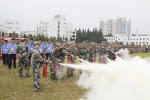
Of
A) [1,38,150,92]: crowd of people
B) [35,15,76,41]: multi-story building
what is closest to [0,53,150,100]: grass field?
[1,38,150,92]: crowd of people

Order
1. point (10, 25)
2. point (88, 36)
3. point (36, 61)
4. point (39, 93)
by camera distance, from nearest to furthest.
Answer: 1. point (39, 93)
2. point (36, 61)
3. point (88, 36)
4. point (10, 25)

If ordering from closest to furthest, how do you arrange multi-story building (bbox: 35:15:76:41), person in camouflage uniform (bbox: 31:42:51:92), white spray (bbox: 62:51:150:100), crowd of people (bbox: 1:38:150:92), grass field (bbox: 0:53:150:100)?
1. white spray (bbox: 62:51:150:100)
2. grass field (bbox: 0:53:150:100)
3. person in camouflage uniform (bbox: 31:42:51:92)
4. crowd of people (bbox: 1:38:150:92)
5. multi-story building (bbox: 35:15:76:41)

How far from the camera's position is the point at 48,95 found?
8.26 m

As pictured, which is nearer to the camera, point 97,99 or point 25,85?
point 97,99

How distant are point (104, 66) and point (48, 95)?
2.56m

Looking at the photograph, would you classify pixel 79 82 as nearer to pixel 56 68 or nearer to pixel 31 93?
pixel 56 68

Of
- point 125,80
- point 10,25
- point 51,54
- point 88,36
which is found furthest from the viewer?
point 10,25

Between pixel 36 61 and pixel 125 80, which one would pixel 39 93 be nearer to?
pixel 36 61

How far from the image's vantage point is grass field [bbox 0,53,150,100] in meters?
8.02

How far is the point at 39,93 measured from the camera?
850 centimetres

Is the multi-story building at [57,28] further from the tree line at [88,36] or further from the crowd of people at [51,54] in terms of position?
the crowd of people at [51,54]

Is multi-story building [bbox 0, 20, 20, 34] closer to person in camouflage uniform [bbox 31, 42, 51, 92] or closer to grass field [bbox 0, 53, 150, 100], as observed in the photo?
grass field [bbox 0, 53, 150, 100]

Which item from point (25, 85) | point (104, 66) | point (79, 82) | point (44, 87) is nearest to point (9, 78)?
point (25, 85)

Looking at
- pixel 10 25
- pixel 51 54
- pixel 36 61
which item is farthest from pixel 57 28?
pixel 36 61
